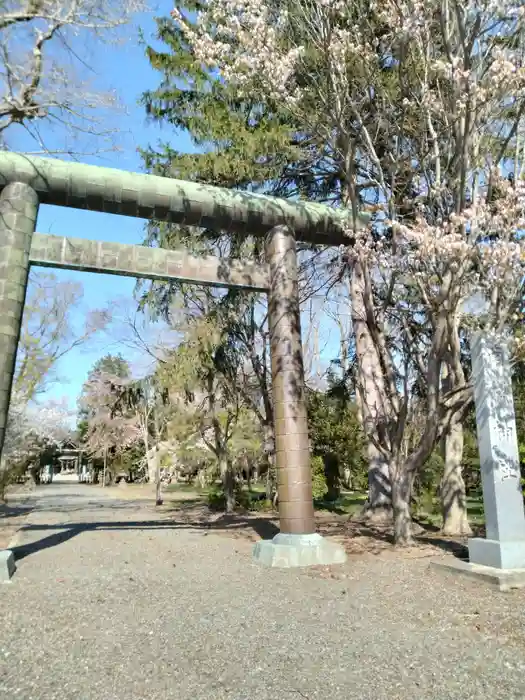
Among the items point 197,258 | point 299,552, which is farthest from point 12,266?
point 299,552

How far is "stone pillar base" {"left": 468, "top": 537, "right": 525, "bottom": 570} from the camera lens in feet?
19.6

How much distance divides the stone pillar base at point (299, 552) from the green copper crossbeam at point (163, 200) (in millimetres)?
4775

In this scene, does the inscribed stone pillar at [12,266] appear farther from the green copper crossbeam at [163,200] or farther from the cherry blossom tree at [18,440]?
the cherry blossom tree at [18,440]

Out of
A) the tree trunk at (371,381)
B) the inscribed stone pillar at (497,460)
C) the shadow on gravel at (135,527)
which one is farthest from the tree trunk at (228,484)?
the inscribed stone pillar at (497,460)

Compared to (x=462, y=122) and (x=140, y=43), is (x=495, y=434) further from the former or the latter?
(x=140, y=43)

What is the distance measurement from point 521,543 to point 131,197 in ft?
23.0

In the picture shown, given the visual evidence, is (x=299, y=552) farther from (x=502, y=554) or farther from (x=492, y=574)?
(x=502, y=554)

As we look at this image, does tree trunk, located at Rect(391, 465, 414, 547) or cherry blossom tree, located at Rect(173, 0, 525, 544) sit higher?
cherry blossom tree, located at Rect(173, 0, 525, 544)

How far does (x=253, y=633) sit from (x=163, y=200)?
19.7 ft

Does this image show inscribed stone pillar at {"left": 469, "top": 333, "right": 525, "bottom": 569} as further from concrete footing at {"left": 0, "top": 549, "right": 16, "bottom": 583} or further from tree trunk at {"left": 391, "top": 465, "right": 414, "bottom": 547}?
concrete footing at {"left": 0, "top": 549, "right": 16, "bottom": 583}

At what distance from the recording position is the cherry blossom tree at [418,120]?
259 inches

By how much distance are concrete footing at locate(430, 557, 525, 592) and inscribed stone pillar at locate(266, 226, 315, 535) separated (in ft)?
6.48

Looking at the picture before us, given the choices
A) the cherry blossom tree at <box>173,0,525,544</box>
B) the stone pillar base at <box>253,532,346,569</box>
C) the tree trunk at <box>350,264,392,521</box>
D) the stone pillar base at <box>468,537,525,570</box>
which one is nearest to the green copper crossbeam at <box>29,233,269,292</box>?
the cherry blossom tree at <box>173,0,525,544</box>

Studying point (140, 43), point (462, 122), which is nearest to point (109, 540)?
point (462, 122)
